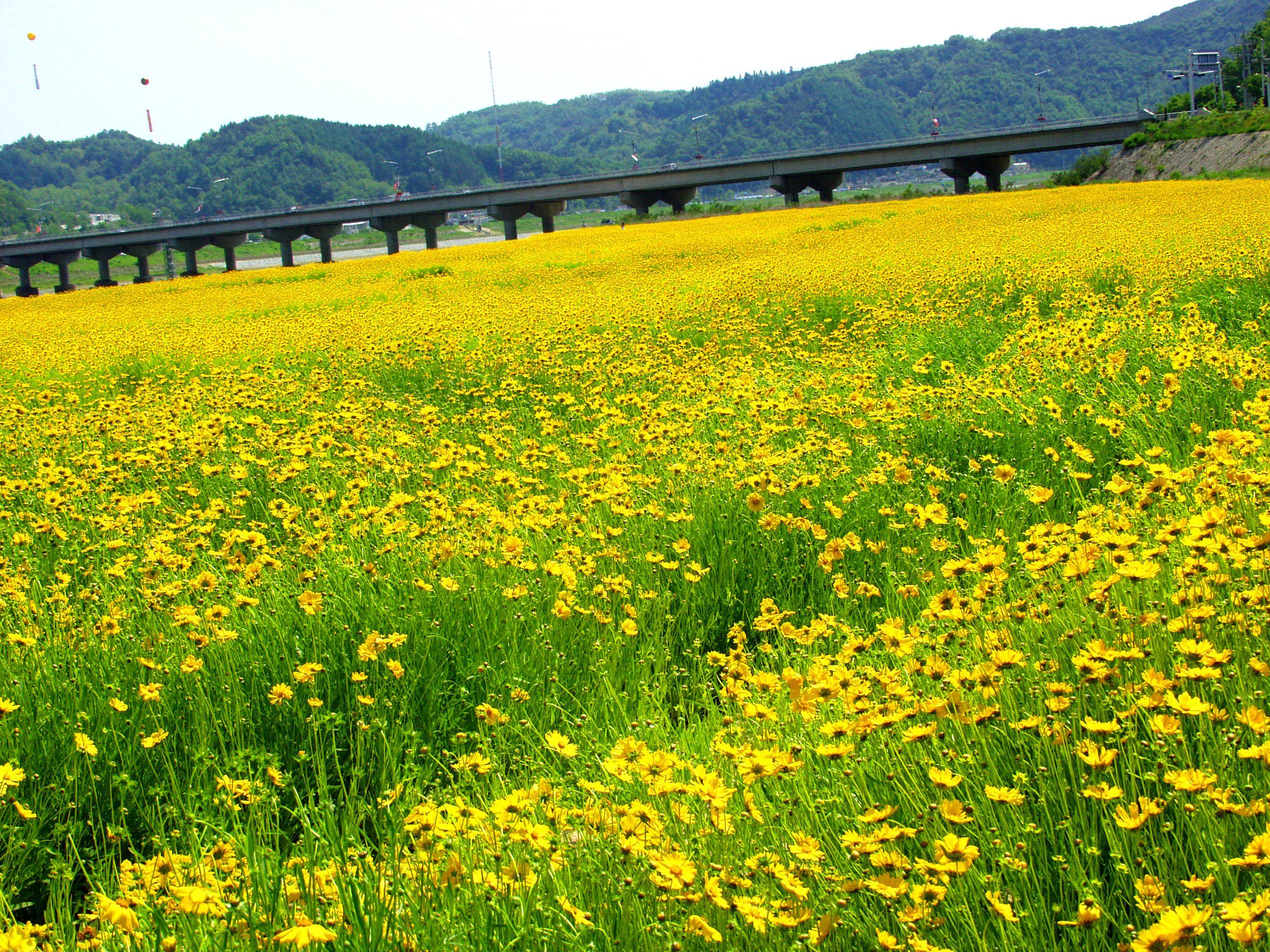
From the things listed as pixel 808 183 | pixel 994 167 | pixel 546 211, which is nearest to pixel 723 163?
pixel 808 183

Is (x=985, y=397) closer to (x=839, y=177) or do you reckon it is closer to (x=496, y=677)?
(x=496, y=677)

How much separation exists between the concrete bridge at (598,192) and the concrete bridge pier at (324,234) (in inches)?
3.4

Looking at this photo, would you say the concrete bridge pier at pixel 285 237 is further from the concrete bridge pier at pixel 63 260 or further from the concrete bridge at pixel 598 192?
the concrete bridge pier at pixel 63 260

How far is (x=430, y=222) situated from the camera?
258 ft

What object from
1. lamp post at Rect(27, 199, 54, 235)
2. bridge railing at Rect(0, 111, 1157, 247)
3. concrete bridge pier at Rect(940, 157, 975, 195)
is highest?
lamp post at Rect(27, 199, 54, 235)

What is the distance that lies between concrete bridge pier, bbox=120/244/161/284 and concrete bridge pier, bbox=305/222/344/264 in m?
13.6

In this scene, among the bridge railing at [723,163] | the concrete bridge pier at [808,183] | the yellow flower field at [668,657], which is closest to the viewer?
the yellow flower field at [668,657]

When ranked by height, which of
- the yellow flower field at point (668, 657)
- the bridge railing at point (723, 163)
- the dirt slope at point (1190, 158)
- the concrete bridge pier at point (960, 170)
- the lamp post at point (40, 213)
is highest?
the lamp post at point (40, 213)

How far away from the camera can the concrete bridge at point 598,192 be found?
6700 cm

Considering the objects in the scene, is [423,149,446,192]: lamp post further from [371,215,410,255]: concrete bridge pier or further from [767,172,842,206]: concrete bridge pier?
[767,172,842,206]: concrete bridge pier

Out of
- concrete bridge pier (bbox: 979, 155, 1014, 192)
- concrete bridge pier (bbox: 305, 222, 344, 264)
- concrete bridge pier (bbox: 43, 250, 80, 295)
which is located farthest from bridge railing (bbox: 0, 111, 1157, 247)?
concrete bridge pier (bbox: 979, 155, 1014, 192)

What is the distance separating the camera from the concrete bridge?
67.0 meters

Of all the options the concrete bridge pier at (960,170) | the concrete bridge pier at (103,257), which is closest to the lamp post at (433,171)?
the concrete bridge pier at (103,257)

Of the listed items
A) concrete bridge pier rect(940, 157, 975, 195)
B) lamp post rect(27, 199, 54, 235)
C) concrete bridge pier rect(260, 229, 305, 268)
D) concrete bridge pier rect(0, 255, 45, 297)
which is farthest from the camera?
lamp post rect(27, 199, 54, 235)
